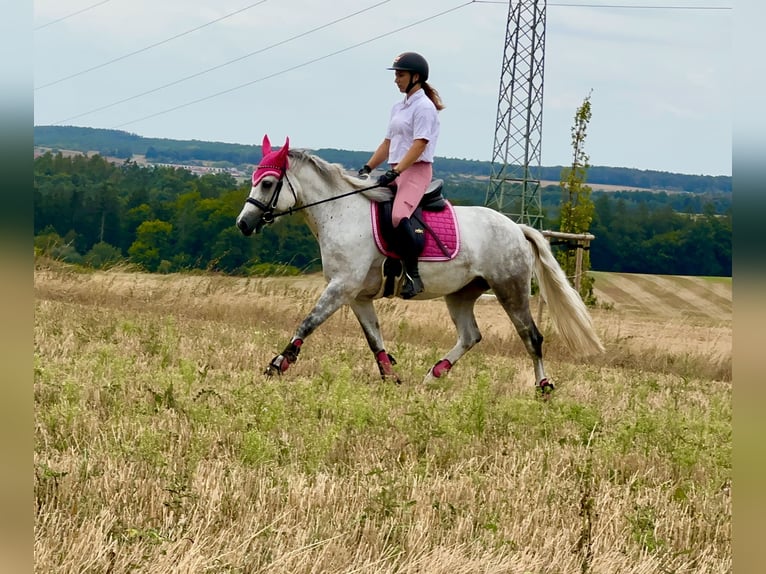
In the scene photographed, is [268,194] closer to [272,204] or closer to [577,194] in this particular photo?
[272,204]

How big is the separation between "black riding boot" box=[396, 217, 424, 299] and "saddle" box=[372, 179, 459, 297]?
0.04 metres

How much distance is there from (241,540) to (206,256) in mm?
37595

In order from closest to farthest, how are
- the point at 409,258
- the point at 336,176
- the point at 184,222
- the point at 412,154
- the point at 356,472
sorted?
the point at 356,472, the point at 412,154, the point at 409,258, the point at 336,176, the point at 184,222

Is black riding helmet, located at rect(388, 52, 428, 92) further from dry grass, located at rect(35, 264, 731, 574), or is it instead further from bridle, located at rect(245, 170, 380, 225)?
dry grass, located at rect(35, 264, 731, 574)

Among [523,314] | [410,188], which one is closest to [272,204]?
[410,188]

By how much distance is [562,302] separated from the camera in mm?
10305

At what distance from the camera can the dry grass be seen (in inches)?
145

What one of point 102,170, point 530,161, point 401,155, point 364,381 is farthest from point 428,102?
point 102,170

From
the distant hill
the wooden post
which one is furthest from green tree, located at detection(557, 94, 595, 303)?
the distant hill

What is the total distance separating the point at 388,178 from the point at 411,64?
1013 mm

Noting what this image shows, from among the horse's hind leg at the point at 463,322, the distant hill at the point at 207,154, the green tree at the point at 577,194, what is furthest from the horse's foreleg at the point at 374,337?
the distant hill at the point at 207,154

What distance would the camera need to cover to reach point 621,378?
37.0ft
